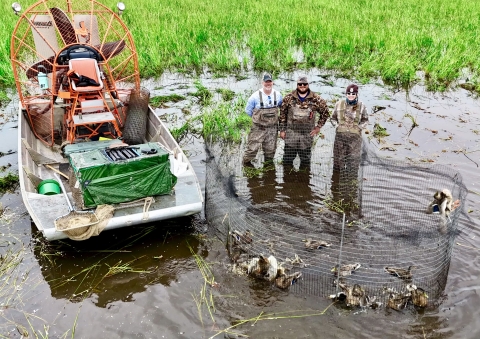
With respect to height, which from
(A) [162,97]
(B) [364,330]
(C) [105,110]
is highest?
(C) [105,110]

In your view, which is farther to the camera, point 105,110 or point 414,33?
point 414,33

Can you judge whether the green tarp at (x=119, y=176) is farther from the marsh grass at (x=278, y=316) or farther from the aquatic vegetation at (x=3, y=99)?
the aquatic vegetation at (x=3, y=99)

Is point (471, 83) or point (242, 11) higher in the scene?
point (242, 11)

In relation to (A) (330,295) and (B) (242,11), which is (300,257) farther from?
(B) (242,11)

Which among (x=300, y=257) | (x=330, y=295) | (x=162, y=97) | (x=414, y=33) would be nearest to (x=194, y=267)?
(x=300, y=257)

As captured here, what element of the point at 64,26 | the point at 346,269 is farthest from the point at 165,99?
the point at 346,269

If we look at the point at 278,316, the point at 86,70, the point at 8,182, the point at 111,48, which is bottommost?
the point at 278,316

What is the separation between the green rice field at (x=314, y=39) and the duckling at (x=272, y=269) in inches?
281

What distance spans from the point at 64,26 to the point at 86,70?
117 centimetres

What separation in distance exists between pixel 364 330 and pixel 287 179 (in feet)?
9.54

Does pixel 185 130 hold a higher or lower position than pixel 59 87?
lower

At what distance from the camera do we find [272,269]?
15.1 feet

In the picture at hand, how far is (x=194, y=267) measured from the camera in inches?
198

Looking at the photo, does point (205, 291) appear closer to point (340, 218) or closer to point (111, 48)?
point (340, 218)
